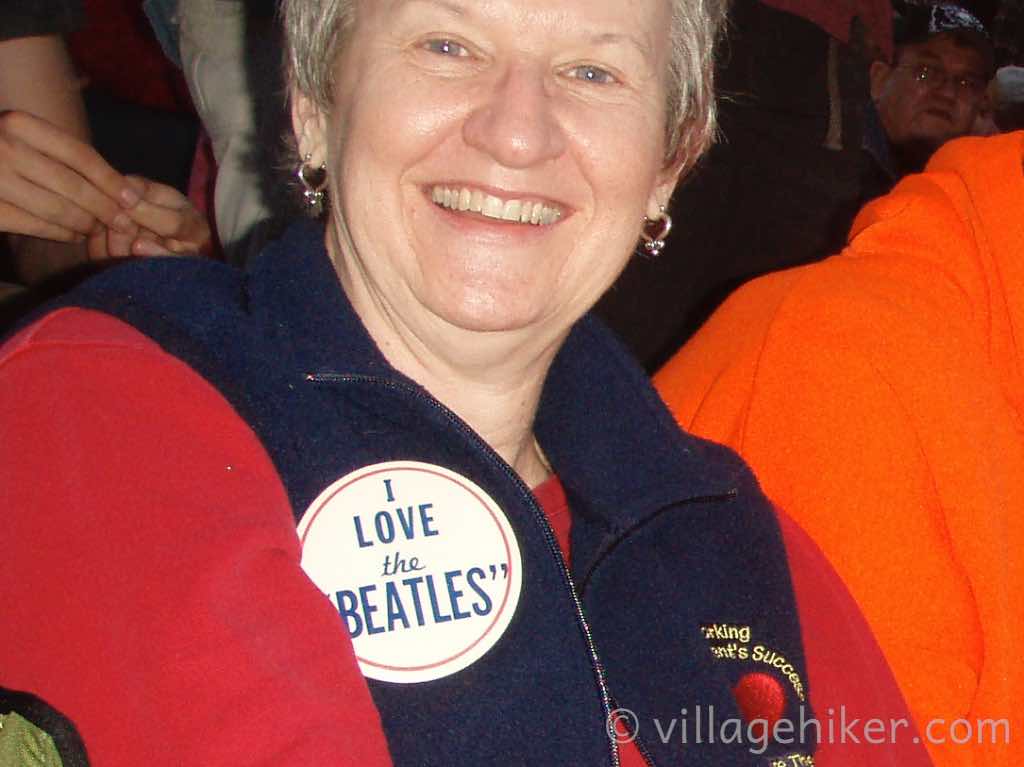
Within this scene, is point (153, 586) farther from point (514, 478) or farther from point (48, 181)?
point (48, 181)

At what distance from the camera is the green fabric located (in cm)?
74

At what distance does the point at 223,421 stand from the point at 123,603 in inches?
6.8

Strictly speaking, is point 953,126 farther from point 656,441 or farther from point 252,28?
point 656,441

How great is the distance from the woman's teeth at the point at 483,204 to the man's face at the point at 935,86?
2.06m

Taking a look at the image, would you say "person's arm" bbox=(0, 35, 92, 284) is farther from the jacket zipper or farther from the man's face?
the man's face

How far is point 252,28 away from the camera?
1.77 m

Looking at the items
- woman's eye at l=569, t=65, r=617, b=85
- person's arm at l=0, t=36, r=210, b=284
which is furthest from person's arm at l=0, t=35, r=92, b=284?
woman's eye at l=569, t=65, r=617, b=85

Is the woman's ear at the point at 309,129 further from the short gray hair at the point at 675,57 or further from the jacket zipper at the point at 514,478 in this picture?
the jacket zipper at the point at 514,478

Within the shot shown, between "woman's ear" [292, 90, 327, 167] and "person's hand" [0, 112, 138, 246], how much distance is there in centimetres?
35

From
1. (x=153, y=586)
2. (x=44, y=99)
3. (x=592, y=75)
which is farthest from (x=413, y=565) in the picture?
(x=44, y=99)

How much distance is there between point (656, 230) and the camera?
4.58ft

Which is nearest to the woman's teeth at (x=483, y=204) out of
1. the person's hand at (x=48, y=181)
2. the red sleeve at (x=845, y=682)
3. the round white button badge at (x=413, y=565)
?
the round white button badge at (x=413, y=565)

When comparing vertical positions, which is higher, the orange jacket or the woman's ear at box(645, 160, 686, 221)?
the woman's ear at box(645, 160, 686, 221)

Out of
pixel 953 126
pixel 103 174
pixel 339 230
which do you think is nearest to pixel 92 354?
pixel 339 230
